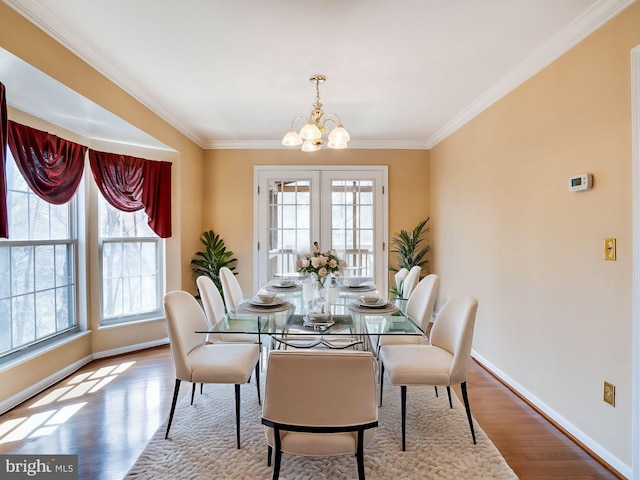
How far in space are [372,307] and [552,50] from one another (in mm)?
2219

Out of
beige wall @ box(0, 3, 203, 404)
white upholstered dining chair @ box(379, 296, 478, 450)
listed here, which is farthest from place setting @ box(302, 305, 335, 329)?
beige wall @ box(0, 3, 203, 404)

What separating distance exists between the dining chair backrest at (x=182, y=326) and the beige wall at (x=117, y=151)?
4.75ft

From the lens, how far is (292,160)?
4.77 meters

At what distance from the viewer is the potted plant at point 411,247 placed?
4617mm

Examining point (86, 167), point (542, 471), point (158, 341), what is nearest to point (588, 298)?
point (542, 471)

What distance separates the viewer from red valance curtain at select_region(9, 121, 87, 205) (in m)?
2.51

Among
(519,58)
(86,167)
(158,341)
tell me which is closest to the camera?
(519,58)

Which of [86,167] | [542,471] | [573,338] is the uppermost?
[86,167]

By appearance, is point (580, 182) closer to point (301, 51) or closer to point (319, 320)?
point (319, 320)

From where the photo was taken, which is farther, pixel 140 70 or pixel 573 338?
pixel 140 70

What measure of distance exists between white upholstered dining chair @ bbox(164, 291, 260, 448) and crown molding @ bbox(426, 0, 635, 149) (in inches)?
118

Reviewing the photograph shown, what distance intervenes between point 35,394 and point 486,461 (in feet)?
11.2

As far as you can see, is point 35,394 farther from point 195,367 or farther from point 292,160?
point 292,160

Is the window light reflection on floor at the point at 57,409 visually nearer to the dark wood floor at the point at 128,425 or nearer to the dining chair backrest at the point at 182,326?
the dark wood floor at the point at 128,425
